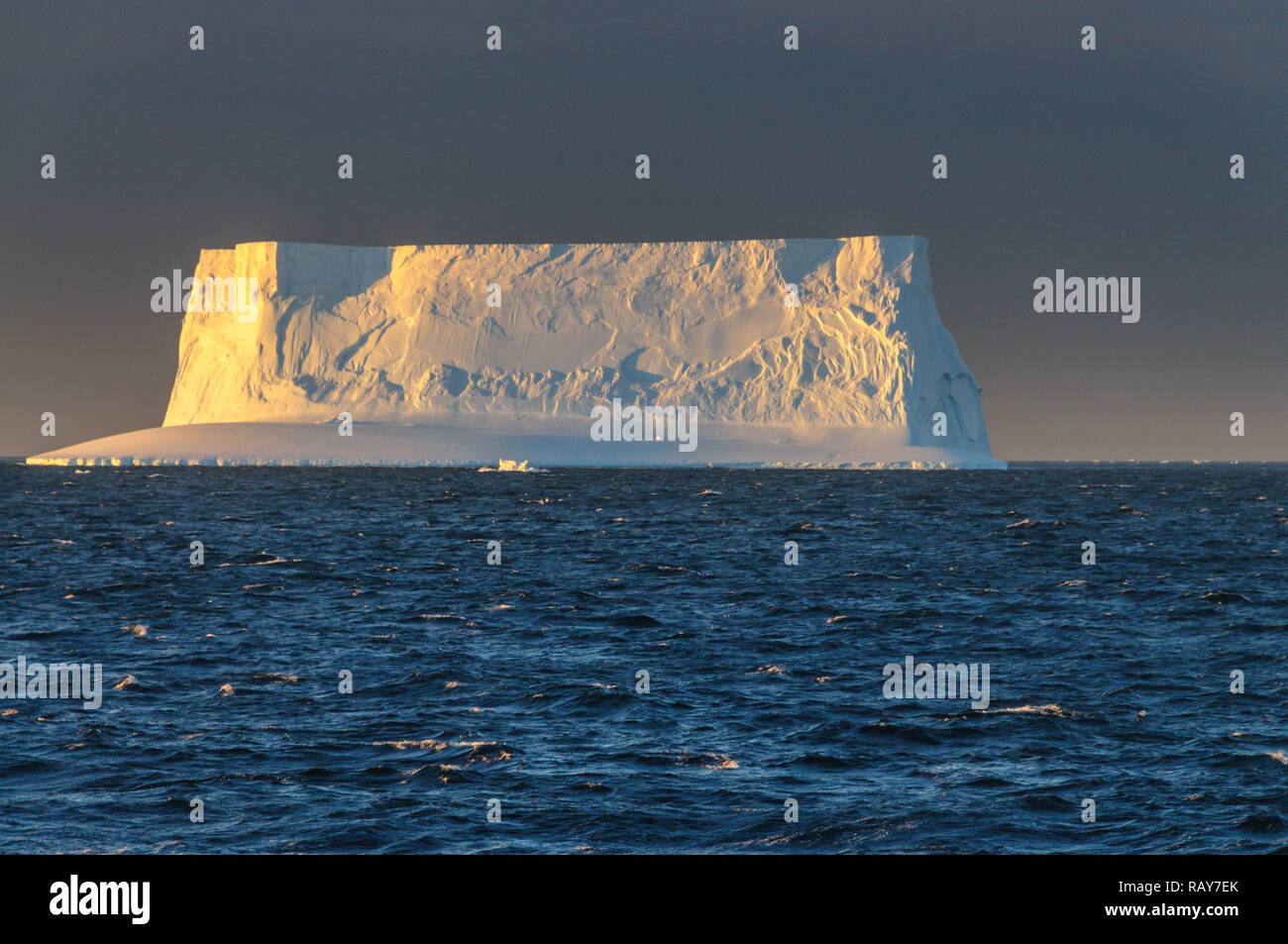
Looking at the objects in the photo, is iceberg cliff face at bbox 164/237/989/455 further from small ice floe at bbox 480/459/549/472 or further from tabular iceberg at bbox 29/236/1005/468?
small ice floe at bbox 480/459/549/472

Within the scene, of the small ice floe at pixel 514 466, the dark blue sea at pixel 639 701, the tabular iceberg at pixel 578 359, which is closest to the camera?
the dark blue sea at pixel 639 701

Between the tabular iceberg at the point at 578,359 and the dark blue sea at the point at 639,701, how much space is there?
180 ft

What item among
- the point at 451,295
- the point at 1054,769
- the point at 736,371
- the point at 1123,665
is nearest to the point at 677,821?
the point at 1054,769

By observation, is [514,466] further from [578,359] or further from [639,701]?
[639,701]

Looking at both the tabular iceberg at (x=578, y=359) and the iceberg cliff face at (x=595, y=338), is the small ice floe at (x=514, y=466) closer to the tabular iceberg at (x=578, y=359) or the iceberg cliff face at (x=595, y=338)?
the tabular iceberg at (x=578, y=359)

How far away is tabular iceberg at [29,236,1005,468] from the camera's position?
8525 cm

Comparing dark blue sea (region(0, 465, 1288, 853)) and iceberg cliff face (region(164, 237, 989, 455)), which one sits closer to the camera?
dark blue sea (region(0, 465, 1288, 853))

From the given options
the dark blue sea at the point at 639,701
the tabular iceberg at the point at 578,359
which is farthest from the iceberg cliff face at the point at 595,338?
the dark blue sea at the point at 639,701

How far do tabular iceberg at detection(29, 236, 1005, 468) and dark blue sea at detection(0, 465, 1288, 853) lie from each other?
5490 cm

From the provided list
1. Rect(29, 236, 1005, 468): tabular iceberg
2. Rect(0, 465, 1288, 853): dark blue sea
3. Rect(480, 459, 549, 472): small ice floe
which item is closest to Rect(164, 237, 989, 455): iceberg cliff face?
Rect(29, 236, 1005, 468): tabular iceberg

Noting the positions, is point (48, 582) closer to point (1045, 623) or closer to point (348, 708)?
point (348, 708)

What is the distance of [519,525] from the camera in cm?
3734

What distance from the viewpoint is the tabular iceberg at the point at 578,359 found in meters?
85.2

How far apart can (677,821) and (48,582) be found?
1742 cm
